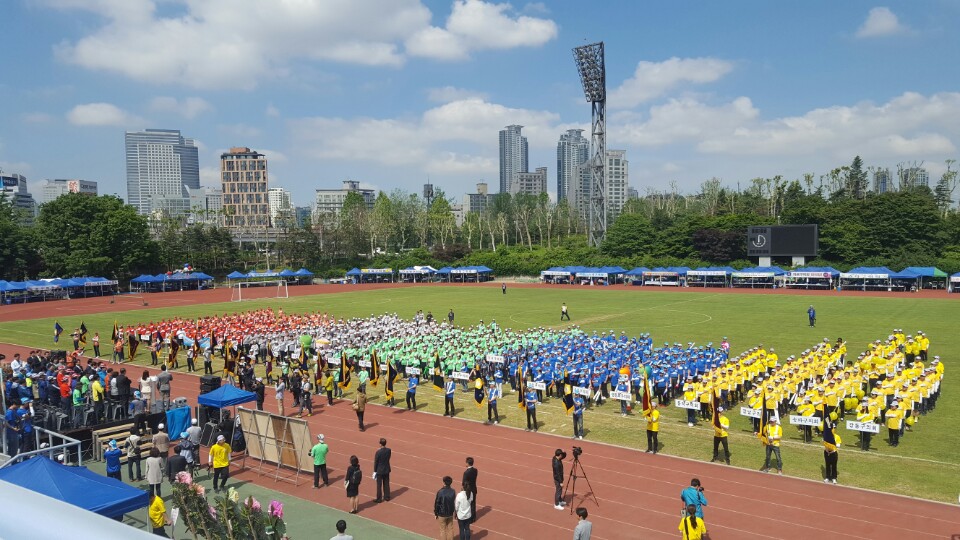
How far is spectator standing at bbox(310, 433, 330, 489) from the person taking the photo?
13.7 meters

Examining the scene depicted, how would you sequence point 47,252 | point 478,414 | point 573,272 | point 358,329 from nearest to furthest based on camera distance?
1. point 478,414
2. point 358,329
3. point 47,252
4. point 573,272

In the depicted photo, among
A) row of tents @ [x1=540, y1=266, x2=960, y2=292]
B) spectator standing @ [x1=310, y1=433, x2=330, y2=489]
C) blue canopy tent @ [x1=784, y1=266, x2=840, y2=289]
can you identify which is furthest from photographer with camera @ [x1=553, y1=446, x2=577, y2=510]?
blue canopy tent @ [x1=784, y1=266, x2=840, y2=289]

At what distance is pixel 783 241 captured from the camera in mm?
65812

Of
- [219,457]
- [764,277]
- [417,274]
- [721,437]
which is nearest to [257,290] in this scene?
[417,274]

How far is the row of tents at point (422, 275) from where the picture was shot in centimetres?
8162

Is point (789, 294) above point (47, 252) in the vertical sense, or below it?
below

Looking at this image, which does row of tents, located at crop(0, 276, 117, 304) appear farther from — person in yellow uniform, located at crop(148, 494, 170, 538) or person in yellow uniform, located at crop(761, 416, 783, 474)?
person in yellow uniform, located at crop(761, 416, 783, 474)

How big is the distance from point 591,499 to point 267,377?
15.7 m

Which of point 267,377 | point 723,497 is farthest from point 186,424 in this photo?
point 723,497

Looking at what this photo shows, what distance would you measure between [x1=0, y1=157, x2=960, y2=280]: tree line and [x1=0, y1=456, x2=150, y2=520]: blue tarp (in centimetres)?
6981

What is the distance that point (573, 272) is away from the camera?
2955 inches

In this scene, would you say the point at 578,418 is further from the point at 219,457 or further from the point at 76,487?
the point at 76,487

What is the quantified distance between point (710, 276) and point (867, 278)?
597 inches

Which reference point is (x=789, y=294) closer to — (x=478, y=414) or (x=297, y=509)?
(x=478, y=414)
